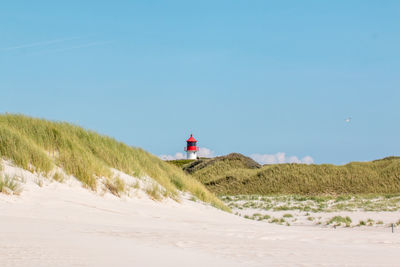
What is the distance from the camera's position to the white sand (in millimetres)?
4336

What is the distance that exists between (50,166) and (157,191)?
9.83 ft

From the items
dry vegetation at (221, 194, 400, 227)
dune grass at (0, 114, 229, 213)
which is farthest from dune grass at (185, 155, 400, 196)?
dune grass at (0, 114, 229, 213)

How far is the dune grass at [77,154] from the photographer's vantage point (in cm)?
1030

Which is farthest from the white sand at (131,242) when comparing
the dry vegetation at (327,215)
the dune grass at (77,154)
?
the dry vegetation at (327,215)

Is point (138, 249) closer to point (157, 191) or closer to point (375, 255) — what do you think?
point (375, 255)

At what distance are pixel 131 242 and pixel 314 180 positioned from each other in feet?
99.0

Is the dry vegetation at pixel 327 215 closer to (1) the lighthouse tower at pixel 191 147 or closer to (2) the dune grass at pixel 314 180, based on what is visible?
(2) the dune grass at pixel 314 180

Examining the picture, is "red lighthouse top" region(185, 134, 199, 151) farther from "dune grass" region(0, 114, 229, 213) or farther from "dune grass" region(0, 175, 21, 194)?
"dune grass" region(0, 175, 21, 194)

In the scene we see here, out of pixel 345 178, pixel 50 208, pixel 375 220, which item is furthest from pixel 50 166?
pixel 345 178

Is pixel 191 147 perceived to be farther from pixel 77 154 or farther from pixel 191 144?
pixel 77 154

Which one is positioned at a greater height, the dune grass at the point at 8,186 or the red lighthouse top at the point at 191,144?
the red lighthouse top at the point at 191,144

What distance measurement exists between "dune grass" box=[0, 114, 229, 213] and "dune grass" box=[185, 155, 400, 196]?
17.7 meters

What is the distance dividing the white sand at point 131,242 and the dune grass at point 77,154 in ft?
3.38

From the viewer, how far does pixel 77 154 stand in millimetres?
11766
